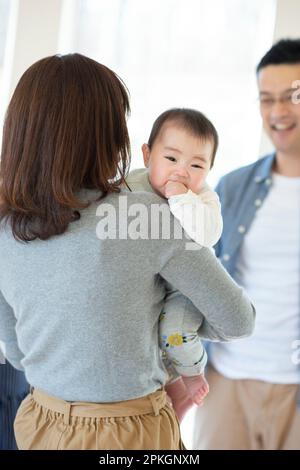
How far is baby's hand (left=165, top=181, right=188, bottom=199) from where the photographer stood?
3.47ft

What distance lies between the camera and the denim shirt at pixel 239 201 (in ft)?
5.63

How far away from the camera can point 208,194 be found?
1145mm

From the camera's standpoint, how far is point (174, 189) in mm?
1065

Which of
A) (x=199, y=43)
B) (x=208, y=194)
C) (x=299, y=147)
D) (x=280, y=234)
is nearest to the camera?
(x=208, y=194)

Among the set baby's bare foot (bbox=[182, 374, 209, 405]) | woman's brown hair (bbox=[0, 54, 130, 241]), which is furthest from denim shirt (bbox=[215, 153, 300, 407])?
woman's brown hair (bbox=[0, 54, 130, 241])

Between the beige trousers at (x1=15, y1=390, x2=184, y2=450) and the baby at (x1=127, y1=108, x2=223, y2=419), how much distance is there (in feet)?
0.39

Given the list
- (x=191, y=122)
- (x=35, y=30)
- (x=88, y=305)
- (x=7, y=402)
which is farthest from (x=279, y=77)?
(x=7, y=402)

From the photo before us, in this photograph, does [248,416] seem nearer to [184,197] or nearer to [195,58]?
[184,197]

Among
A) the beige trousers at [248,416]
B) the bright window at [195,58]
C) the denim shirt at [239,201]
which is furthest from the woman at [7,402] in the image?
the bright window at [195,58]

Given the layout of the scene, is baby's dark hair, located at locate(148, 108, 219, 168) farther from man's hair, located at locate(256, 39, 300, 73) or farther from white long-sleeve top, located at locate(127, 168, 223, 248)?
man's hair, located at locate(256, 39, 300, 73)

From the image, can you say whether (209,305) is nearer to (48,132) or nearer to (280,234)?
(48,132)

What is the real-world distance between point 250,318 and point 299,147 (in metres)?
0.94

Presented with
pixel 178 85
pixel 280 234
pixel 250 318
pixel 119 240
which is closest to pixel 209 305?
pixel 250 318

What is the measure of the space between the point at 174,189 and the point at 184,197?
53 mm
